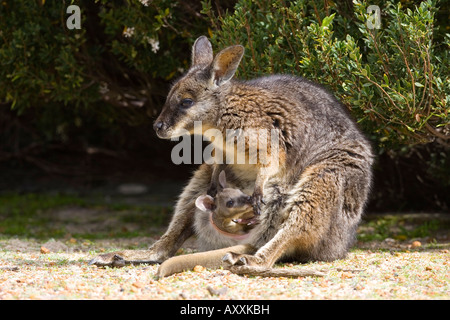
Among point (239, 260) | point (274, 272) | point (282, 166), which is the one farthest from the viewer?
point (282, 166)

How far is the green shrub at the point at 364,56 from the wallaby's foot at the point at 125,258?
2.11 m

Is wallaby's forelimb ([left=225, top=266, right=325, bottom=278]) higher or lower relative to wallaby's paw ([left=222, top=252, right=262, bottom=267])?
lower

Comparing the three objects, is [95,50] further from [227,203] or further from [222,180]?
[227,203]

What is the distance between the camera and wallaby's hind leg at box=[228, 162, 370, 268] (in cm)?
496

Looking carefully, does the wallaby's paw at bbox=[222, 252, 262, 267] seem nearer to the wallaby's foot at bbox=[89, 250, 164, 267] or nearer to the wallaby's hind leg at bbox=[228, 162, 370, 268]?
the wallaby's hind leg at bbox=[228, 162, 370, 268]

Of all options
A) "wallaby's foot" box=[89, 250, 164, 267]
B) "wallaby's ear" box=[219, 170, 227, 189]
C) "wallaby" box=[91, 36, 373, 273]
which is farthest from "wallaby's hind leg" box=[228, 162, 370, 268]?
"wallaby's foot" box=[89, 250, 164, 267]

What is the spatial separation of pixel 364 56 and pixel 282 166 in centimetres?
195

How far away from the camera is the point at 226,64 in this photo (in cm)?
560

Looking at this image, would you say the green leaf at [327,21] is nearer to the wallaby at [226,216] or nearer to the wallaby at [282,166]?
the wallaby at [282,166]

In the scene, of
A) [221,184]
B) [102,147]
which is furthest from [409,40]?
[102,147]

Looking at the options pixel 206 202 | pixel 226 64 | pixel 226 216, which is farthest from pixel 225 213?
pixel 226 64

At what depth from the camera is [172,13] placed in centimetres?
726

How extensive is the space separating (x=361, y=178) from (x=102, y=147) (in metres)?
6.92

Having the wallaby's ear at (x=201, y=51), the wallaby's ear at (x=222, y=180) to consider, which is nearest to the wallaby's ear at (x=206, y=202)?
the wallaby's ear at (x=222, y=180)
